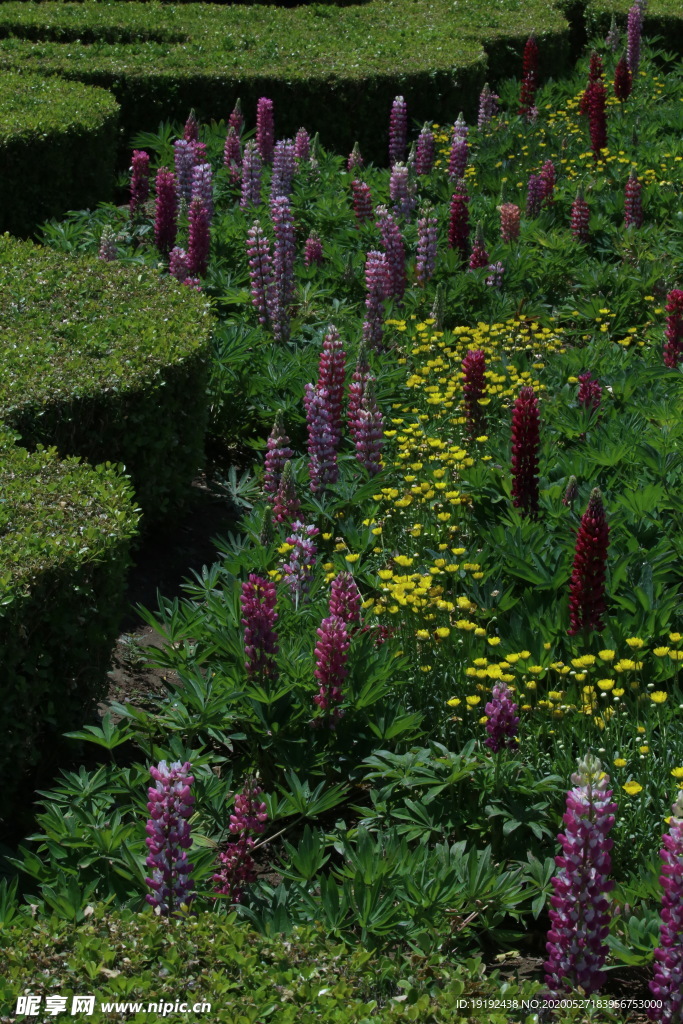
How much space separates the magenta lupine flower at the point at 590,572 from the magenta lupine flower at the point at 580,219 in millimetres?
5851

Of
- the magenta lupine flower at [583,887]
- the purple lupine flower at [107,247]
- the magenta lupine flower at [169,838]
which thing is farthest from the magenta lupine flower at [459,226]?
the magenta lupine flower at [583,887]

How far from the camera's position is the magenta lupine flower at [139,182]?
9742 mm

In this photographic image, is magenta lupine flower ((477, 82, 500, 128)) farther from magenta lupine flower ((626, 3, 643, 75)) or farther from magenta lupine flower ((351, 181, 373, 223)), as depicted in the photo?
magenta lupine flower ((351, 181, 373, 223))

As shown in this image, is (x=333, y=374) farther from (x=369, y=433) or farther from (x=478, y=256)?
(x=478, y=256)

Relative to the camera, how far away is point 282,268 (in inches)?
328

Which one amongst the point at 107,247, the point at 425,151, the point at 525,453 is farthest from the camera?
the point at 425,151

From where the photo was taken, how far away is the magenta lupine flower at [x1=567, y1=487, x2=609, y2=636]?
465cm

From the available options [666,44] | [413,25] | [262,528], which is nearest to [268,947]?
[262,528]

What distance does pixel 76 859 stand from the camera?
400 centimetres

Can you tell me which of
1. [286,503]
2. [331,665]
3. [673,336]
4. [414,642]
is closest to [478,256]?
[673,336]

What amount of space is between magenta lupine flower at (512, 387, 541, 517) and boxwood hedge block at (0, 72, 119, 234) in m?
6.08

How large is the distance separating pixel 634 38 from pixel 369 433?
10367 mm

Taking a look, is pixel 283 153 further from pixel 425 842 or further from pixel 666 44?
pixel 666 44

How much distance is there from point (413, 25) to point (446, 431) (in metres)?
10.5
